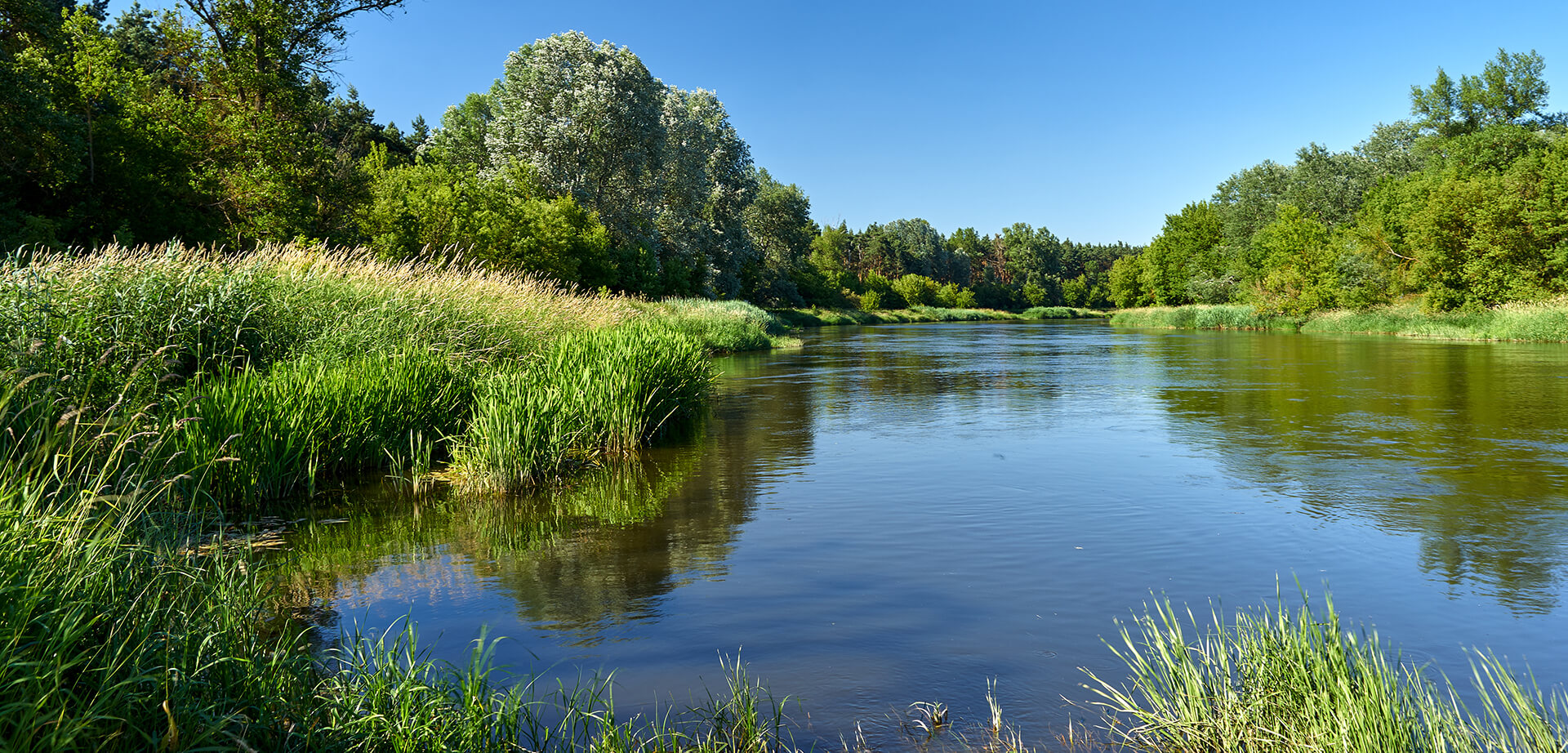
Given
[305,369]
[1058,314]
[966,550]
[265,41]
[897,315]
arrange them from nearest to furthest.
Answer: [966,550] < [305,369] < [265,41] < [897,315] < [1058,314]

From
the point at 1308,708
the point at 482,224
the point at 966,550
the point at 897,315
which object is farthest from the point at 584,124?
the point at 897,315

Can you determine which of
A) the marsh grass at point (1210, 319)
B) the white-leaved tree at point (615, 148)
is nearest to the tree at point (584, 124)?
the white-leaved tree at point (615, 148)

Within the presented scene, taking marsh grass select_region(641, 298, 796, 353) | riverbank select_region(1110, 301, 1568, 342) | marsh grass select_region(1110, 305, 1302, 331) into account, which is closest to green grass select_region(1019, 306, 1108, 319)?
marsh grass select_region(1110, 305, 1302, 331)

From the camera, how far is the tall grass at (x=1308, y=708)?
354 cm

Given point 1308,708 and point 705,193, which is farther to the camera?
point 705,193

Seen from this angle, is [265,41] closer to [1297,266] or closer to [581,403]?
[581,403]

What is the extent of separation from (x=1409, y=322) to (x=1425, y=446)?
4006 centimetres

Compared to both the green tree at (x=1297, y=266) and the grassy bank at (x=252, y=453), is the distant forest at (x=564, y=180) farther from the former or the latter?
the grassy bank at (x=252, y=453)

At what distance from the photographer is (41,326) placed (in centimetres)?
781

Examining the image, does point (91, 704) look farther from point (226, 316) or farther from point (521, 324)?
point (521, 324)

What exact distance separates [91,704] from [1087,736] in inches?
164

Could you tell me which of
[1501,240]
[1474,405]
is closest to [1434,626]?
[1474,405]

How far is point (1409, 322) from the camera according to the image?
45.7 m

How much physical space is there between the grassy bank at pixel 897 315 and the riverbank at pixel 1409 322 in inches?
1132
